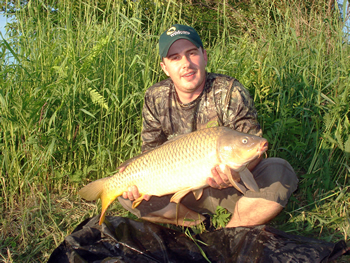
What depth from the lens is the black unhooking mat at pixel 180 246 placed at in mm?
1496

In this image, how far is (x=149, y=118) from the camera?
2.35 metres

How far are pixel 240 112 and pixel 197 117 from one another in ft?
1.05

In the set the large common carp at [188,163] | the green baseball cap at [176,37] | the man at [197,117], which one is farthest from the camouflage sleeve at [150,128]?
the large common carp at [188,163]

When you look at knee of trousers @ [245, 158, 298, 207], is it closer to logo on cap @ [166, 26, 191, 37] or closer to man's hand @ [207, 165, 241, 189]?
man's hand @ [207, 165, 241, 189]

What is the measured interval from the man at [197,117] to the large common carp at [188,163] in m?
0.24

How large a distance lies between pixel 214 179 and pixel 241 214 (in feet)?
1.55

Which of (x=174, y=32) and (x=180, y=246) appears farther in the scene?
(x=174, y=32)

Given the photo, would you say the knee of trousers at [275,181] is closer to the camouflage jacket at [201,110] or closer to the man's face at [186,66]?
the camouflage jacket at [201,110]

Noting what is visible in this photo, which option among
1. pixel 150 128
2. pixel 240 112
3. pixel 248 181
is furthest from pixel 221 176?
pixel 150 128

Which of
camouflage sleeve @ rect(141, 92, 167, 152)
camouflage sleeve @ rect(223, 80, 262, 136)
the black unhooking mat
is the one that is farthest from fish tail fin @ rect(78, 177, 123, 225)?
camouflage sleeve @ rect(223, 80, 262, 136)

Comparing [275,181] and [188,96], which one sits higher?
[188,96]

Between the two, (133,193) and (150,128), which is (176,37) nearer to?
(150,128)

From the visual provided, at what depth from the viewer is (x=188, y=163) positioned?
1608mm

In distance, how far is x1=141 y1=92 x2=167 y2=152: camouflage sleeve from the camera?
7.66 feet
